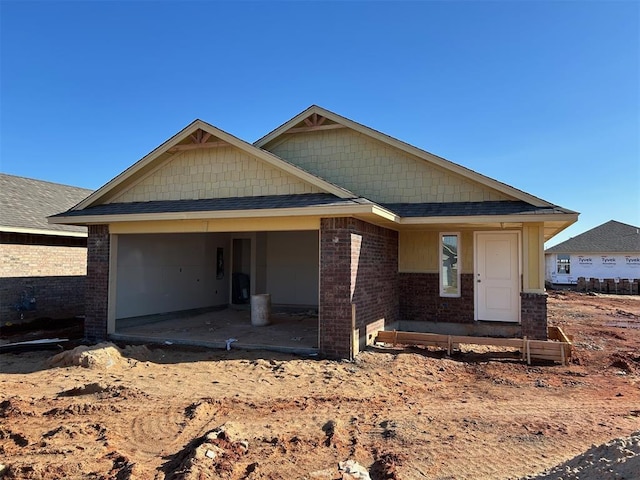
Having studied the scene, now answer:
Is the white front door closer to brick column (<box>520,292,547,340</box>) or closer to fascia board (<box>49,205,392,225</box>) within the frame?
brick column (<box>520,292,547,340</box>)

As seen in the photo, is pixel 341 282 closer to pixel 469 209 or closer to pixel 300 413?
pixel 300 413

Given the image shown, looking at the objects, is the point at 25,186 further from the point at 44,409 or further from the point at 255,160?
the point at 44,409

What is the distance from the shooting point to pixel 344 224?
30.7 ft

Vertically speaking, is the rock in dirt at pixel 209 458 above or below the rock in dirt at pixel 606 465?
below

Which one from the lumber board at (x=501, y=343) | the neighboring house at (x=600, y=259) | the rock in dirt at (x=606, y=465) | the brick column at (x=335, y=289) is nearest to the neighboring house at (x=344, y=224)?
the brick column at (x=335, y=289)

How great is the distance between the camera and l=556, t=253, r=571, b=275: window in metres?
38.6

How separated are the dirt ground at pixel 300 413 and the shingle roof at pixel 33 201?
639 cm

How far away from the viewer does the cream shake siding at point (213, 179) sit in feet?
34.5

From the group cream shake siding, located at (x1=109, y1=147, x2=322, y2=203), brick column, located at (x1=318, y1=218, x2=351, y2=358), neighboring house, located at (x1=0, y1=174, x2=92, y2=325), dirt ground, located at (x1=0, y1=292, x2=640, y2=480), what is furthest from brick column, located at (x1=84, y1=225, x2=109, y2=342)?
brick column, located at (x1=318, y1=218, x2=351, y2=358)

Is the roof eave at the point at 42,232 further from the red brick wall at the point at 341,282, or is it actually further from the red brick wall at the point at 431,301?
the red brick wall at the point at 431,301

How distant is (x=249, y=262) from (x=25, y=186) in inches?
391

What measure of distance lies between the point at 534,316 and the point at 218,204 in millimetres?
7690

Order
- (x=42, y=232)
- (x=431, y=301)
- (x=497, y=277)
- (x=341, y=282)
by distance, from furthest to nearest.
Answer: (x=42, y=232)
(x=431, y=301)
(x=497, y=277)
(x=341, y=282)

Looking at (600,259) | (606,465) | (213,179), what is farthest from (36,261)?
(600,259)
